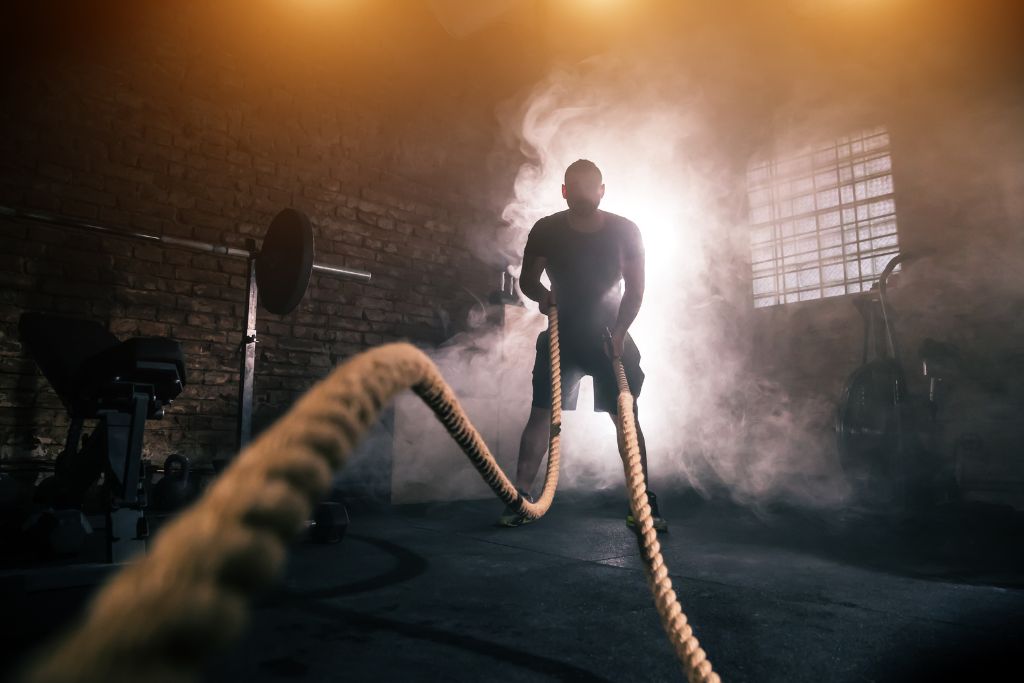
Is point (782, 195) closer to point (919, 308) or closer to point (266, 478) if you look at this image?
point (919, 308)

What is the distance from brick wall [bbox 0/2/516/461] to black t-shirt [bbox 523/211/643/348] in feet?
6.83

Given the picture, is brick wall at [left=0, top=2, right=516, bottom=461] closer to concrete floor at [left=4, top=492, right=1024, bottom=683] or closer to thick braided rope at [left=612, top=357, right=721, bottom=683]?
concrete floor at [left=4, top=492, right=1024, bottom=683]

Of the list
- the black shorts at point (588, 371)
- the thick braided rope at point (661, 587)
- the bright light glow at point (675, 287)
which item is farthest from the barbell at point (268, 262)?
the bright light glow at point (675, 287)

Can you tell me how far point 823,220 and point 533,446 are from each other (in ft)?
16.6

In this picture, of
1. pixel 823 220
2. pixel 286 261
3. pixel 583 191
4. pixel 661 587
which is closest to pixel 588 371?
pixel 583 191

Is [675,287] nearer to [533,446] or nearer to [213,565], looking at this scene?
[533,446]

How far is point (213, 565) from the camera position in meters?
0.28

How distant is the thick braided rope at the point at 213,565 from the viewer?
25cm

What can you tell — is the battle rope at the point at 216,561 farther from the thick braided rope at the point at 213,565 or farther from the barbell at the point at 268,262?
the barbell at the point at 268,262

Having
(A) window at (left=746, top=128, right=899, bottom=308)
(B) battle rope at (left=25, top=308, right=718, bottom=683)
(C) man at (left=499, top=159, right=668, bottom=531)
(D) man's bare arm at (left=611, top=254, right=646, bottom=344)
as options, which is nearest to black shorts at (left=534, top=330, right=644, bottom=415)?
(C) man at (left=499, top=159, right=668, bottom=531)

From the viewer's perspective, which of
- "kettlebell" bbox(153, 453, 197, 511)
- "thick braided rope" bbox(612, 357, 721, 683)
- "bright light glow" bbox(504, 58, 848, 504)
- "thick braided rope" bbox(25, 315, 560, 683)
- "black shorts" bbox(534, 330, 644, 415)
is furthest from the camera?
"bright light glow" bbox(504, 58, 848, 504)

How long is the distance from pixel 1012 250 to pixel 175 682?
6454 millimetres

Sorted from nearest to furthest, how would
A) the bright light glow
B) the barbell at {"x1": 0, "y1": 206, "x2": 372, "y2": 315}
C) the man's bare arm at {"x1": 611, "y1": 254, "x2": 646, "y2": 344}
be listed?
the barbell at {"x1": 0, "y1": 206, "x2": 372, "y2": 315} < the man's bare arm at {"x1": 611, "y1": 254, "x2": 646, "y2": 344} < the bright light glow

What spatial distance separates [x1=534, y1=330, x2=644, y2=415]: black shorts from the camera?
2990 mm
